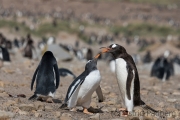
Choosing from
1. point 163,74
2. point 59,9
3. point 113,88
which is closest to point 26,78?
point 113,88

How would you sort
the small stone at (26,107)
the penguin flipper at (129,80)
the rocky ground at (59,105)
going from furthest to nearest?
the penguin flipper at (129,80) → the small stone at (26,107) → the rocky ground at (59,105)

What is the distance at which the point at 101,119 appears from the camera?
5711 millimetres

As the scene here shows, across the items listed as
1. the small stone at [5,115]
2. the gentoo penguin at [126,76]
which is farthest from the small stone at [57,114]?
the gentoo penguin at [126,76]

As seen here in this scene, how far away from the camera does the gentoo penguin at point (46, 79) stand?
6.80 metres

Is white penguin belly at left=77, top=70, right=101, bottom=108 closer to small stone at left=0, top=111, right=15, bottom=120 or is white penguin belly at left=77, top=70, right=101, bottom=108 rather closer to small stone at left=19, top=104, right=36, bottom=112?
small stone at left=19, top=104, right=36, bottom=112

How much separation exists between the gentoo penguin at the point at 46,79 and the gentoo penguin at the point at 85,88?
2.56 feet

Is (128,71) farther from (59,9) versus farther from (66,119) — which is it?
(59,9)

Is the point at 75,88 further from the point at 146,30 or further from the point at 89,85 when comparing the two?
the point at 146,30

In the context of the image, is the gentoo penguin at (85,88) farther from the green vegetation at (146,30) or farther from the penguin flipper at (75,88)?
the green vegetation at (146,30)

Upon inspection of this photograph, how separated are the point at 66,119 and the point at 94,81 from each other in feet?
2.43

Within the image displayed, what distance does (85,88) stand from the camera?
593 cm

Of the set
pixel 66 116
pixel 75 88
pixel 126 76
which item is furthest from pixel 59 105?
pixel 126 76

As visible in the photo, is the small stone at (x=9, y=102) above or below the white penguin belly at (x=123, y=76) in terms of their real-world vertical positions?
below

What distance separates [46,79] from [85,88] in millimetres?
1227
